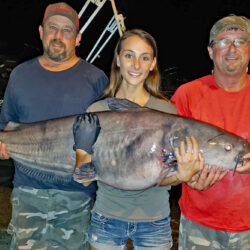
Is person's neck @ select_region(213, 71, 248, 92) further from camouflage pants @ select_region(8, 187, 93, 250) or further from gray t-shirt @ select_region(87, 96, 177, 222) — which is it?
camouflage pants @ select_region(8, 187, 93, 250)

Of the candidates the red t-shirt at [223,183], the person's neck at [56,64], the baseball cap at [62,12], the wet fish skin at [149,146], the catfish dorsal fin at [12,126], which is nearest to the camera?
the wet fish skin at [149,146]

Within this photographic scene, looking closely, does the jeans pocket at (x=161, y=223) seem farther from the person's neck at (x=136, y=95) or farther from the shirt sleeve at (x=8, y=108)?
the shirt sleeve at (x=8, y=108)

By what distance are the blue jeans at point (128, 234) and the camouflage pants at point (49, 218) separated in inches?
20.2

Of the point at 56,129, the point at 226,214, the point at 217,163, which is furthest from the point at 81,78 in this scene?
the point at 226,214

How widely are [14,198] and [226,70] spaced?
A: 2006mm

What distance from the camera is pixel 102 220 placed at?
2.05 meters

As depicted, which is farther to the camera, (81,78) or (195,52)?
(195,52)

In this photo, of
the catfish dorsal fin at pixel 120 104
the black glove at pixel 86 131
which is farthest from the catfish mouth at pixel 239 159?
the black glove at pixel 86 131

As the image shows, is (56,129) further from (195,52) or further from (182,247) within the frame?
(195,52)

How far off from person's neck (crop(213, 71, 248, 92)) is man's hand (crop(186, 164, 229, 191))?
2.21 feet

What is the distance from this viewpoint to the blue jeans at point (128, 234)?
6.53 feet

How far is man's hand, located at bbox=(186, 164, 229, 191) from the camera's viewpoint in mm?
1998

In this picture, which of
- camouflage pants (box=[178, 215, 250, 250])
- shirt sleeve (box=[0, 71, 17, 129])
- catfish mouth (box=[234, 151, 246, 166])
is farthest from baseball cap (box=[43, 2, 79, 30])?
camouflage pants (box=[178, 215, 250, 250])

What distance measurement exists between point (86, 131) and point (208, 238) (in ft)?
4.02
